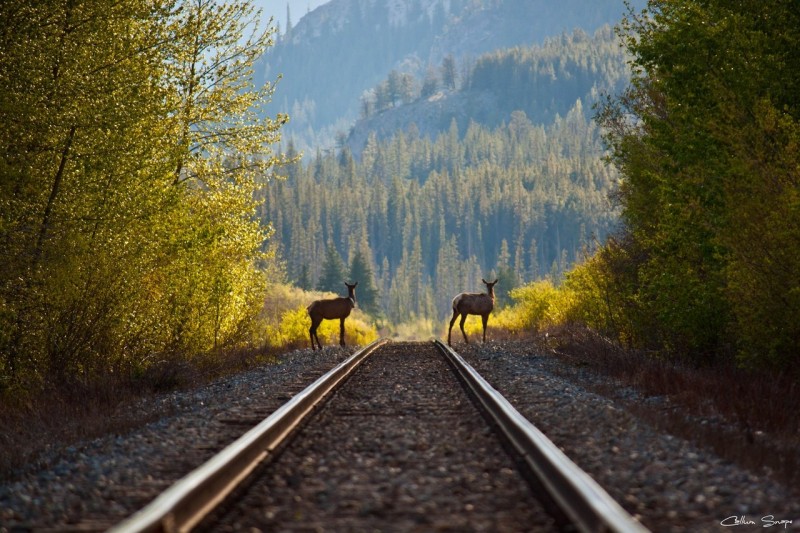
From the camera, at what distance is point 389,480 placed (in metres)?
5.75

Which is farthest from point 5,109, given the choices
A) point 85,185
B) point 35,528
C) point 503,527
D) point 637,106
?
point 637,106

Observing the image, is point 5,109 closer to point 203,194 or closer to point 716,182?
point 203,194

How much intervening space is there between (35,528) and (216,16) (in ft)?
53.1

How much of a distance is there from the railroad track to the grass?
65.5 inches

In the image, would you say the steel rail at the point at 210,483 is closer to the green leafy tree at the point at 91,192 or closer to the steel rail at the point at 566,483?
the steel rail at the point at 566,483

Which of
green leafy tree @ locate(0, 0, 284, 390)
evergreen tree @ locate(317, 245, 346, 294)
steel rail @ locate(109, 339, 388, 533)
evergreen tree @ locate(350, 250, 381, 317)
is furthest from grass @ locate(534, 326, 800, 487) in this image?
evergreen tree @ locate(317, 245, 346, 294)

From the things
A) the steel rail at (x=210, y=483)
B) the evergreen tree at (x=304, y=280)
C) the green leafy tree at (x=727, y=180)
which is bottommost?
the steel rail at (x=210, y=483)

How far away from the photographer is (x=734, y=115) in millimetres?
11992

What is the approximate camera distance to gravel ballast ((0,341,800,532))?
487 cm

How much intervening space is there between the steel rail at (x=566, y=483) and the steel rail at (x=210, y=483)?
2.06 m

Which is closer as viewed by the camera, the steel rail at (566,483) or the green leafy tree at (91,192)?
the steel rail at (566,483)

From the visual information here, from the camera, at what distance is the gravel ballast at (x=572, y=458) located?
487 cm

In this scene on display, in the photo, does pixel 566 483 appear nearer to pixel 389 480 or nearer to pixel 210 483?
pixel 389 480

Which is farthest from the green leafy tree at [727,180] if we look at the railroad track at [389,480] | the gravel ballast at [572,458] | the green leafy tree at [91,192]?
the green leafy tree at [91,192]
